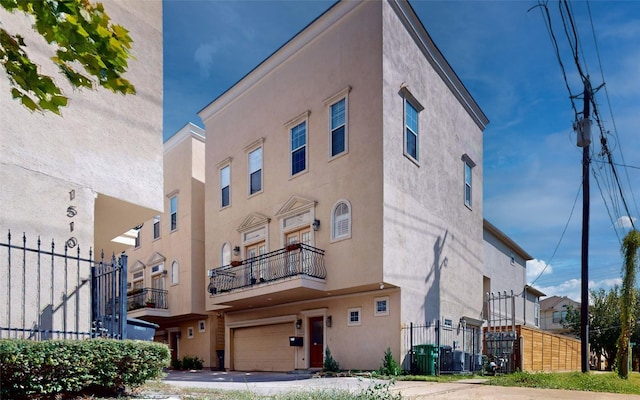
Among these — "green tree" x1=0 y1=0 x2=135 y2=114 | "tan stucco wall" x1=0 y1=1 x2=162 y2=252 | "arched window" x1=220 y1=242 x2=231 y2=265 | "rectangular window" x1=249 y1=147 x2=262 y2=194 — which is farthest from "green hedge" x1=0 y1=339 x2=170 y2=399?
"arched window" x1=220 y1=242 x2=231 y2=265

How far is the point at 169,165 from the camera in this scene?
85.3 feet

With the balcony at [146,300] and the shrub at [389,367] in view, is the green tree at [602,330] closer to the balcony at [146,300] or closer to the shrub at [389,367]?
the shrub at [389,367]

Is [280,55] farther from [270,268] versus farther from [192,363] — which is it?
[192,363]

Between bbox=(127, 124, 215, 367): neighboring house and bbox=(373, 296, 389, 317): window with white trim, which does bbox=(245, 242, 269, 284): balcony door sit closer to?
bbox=(373, 296, 389, 317): window with white trim

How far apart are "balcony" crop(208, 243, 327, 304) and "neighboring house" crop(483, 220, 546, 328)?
9.84m

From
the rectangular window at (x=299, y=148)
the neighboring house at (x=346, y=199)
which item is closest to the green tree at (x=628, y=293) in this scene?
the neighboring house at (x=346, y=199)

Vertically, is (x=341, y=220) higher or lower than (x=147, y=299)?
higher

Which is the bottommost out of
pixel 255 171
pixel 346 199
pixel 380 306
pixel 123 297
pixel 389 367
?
pixel 389 367

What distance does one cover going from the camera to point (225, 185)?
21.8m

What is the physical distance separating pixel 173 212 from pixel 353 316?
12.8 meters

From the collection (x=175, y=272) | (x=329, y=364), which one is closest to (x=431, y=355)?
(x=329, y=364)

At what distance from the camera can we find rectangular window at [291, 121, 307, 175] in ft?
58.4

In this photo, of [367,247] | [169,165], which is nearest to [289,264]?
[367,247]

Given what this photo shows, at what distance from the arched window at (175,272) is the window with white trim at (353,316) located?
10.7m
